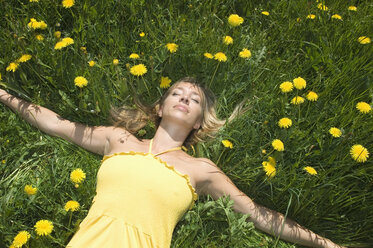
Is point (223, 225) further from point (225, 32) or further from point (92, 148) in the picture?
point (225, 32)

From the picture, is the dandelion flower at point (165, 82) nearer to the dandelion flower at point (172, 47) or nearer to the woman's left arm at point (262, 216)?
the dandelion flower at point (172, 47)

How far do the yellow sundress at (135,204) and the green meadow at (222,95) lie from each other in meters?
0.19

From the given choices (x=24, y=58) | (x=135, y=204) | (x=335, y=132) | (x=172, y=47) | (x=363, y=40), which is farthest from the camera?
(x=363, y=40)

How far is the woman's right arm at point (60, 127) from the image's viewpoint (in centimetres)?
262

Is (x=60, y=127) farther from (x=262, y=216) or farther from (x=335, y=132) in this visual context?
(x=335, y=132)

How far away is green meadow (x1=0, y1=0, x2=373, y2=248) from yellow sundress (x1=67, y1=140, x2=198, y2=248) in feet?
0.61

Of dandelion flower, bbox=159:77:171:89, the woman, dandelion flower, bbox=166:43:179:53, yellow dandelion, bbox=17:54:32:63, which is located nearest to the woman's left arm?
the woman

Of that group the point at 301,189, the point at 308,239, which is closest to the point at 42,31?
the point at 301,189

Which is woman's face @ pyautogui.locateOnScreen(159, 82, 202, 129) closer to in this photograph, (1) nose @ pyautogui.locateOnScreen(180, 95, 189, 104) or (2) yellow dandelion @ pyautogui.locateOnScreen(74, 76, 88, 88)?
(1) nose @ pyautogui.locateOnScreen(180, 95, 189, 104)

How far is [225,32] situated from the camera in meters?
3.09

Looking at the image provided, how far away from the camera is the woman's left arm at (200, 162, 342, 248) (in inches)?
96.3

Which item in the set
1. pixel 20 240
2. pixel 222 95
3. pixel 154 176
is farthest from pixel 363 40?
pixel 20 240

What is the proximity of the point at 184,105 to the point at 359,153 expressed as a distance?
4.14 feet

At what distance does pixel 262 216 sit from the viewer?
247 cm
